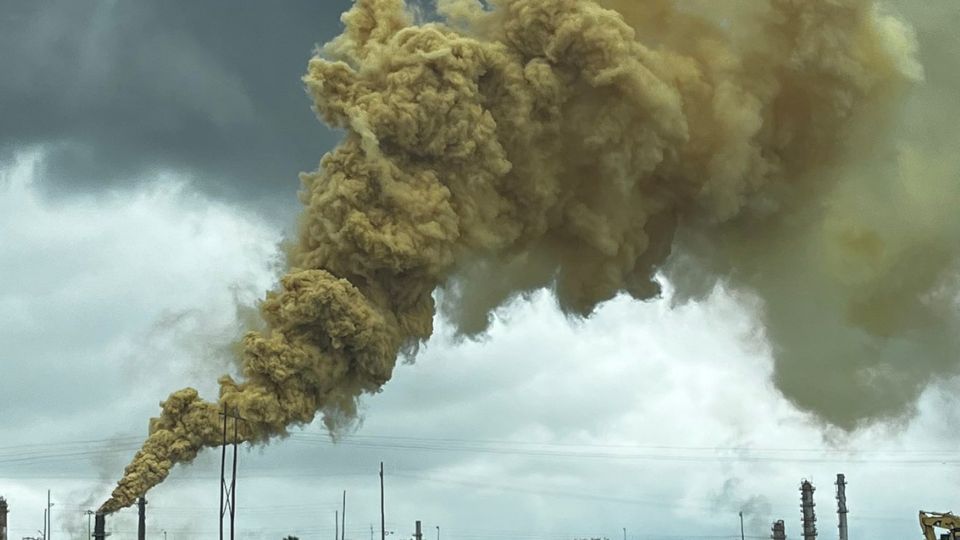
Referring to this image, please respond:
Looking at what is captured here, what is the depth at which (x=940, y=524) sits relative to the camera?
87.1m

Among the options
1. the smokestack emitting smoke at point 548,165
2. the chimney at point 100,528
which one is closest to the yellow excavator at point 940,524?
the smokestack emitting smoke at point 548,165

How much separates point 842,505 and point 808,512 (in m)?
4.16

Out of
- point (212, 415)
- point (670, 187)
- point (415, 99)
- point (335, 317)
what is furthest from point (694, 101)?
point (212, 415)

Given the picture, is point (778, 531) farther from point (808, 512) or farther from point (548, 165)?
point (548, 165)

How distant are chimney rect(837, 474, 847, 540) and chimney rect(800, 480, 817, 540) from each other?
317 centimetres

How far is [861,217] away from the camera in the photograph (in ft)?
262

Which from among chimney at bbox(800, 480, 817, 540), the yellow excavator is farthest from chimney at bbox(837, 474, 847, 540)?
the yellow excavator

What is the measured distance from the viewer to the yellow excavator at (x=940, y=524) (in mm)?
85000

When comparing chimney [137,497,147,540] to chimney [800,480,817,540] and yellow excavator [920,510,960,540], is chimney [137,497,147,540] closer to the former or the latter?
yellow excavator [920,510,960,540]

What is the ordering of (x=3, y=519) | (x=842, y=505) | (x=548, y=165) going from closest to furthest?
(x=548, y=165), (x=3, y=519), (x=842, y=505)

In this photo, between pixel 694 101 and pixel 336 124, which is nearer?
pixel 336 124

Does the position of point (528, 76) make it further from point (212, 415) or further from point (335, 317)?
point (212, 415)

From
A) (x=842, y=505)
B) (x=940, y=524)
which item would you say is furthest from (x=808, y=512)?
(x=940, y=524)

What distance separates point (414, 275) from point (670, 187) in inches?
532
